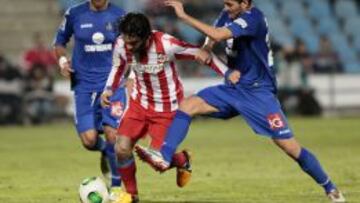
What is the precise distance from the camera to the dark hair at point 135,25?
1094cm

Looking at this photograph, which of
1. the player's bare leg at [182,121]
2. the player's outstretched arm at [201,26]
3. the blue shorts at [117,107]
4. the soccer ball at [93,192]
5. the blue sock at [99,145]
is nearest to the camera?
the player's outstretched arm at [201,26]

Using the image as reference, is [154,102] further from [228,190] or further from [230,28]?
[228,190]

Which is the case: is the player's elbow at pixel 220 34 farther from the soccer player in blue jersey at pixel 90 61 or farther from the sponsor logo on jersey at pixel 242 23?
the soccer player in blue jersey at pixel 90 61

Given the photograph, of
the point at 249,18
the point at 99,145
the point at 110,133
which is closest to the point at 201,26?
the point at 249,18

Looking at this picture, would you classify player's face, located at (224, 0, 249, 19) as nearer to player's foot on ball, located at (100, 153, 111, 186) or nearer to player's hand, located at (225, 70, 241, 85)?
player's hand, located at (225, 70, 241, 85)

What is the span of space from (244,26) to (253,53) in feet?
1.27

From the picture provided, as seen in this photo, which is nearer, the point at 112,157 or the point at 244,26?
the point at 244,26

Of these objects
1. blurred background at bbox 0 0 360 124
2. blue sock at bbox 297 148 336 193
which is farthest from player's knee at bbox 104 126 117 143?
blurred background at bbox 0 0 360 124

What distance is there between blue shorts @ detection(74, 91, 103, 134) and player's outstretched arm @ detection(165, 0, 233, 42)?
256 cm

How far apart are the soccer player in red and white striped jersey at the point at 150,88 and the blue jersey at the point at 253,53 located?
0.19 meters

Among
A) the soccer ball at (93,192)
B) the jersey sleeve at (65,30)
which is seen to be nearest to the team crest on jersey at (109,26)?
the jersey sleeve at (65,30)

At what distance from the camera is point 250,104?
11.5 m

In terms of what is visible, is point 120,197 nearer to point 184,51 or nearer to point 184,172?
point 184,172

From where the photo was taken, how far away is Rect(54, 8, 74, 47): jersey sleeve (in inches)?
522
